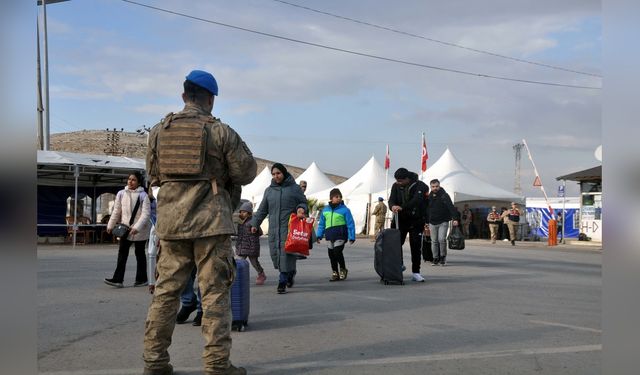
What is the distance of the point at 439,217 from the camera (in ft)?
47.1

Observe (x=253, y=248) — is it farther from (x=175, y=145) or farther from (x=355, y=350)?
(x=175, y=145)

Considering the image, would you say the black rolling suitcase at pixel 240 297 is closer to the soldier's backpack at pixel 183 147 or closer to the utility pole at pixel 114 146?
the soldier's backpack at pixel 183 147

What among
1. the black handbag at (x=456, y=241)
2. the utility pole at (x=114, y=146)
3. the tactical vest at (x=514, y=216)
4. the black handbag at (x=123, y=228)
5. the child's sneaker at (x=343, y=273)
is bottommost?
the child's sneaker at (x=343, y=273)

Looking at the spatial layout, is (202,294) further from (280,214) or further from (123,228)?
(123,228)

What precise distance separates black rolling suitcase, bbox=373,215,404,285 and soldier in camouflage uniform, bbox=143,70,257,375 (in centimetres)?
621

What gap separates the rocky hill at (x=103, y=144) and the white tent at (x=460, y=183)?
36217 millimetres

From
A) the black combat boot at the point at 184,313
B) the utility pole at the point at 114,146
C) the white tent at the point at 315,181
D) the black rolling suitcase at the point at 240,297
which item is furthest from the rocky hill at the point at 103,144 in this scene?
the black rolling suitcase at the point at 240,297

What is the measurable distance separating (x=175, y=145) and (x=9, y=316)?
2.70 meters

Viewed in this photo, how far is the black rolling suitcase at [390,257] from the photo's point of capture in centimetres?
1043

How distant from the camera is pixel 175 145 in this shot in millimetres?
4422

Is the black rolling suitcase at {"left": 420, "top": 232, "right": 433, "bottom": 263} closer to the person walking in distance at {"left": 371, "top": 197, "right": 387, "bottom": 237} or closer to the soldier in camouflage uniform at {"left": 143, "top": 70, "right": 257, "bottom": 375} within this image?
the person walking in distance at {"left": 371, "top": 197, "right": 387, "bottom": 237}

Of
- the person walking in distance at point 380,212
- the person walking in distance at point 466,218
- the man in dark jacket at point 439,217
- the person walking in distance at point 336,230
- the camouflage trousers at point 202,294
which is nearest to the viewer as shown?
the camouflage trousers at point 202,294

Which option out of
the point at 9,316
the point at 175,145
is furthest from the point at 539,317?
the point at 9,316

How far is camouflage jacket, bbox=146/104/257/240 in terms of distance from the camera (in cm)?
439
